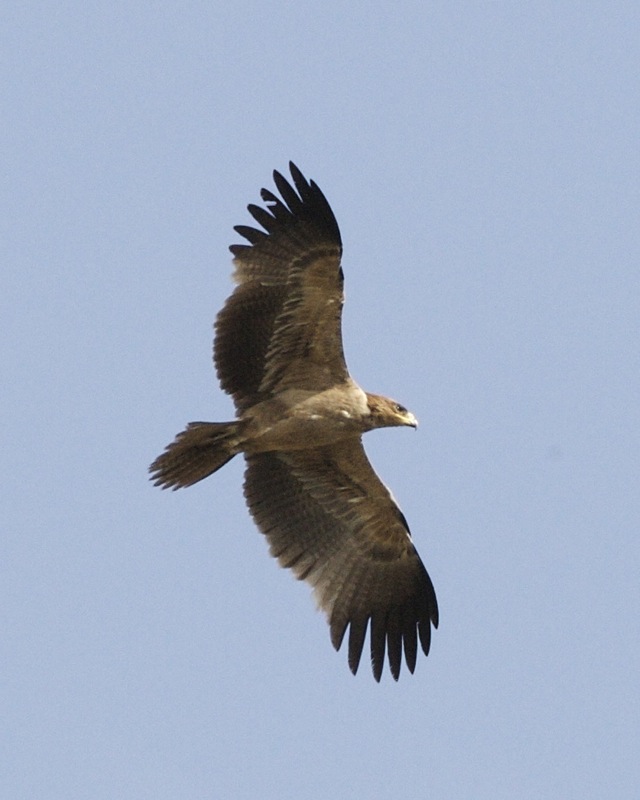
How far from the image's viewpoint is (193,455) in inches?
510

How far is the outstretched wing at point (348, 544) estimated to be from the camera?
45.3 feet

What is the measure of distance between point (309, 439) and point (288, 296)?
1188 mm

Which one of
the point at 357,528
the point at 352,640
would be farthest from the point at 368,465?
the point at 352,640

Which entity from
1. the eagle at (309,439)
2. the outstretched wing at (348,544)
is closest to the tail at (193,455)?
the eagle at (309,439)

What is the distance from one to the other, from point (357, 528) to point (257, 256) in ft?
8.48

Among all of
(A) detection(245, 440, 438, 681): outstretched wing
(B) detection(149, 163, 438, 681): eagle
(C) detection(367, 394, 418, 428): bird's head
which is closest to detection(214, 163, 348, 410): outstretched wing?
(B) detection(149, 163, 438, 681): eagle

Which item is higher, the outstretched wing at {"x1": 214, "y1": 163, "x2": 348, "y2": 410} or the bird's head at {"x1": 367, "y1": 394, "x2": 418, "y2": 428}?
the outstretched wing at {"x1": 214, "y1": 163, "x2": 348, "y2": 410}

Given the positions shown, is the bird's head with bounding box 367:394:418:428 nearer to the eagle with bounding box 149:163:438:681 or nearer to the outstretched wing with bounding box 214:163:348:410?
the eagle with bounding box 149:163:438:681

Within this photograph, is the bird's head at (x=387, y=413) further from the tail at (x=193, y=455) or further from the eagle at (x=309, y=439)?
the tail at (x=193, y=455)

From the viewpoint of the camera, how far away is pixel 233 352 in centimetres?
1310

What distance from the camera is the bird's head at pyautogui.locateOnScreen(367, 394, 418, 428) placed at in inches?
522

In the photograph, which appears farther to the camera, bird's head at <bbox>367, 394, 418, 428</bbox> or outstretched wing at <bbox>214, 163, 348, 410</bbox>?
bird's head at <bbox>367, 394, 418, 428</bbox>

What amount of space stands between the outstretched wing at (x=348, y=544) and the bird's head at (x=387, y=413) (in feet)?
1.55

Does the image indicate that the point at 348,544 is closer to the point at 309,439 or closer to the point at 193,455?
the point at 309,439
